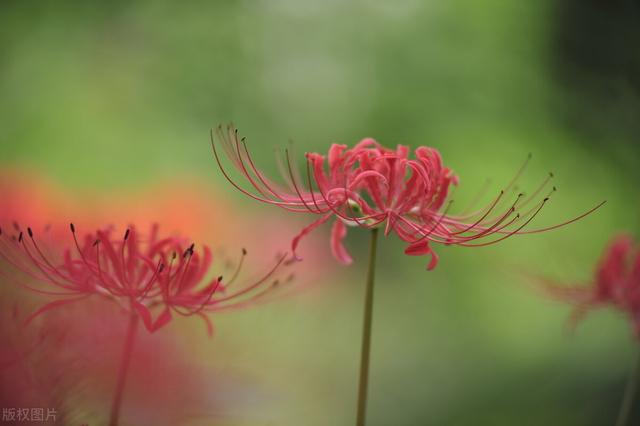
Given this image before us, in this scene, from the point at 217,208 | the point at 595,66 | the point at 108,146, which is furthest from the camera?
the point at 108,146

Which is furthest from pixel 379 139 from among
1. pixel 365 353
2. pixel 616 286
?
pixel 365 353

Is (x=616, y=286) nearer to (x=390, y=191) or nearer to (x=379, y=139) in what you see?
(x=390, y=191)

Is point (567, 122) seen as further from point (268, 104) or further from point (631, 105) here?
point (268, 104)

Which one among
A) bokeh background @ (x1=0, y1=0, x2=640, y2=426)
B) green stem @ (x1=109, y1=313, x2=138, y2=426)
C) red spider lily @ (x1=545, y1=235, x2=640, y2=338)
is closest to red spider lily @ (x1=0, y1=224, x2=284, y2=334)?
green stem @ (x1=109, y1=313, x2=138, y2=426)

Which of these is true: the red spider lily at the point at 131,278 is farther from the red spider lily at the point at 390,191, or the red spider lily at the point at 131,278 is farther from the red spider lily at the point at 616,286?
the red spider lily at the point at 616,286

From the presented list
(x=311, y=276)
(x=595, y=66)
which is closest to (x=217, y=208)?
(x=311, y=276)

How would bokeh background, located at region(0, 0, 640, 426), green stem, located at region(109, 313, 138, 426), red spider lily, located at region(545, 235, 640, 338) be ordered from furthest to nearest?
1. bokeh background, located at region(0, 0, 640, 426)
2. red spider lily, located at region(545, 235, 640, 338)
3. green stem, located at region(109, 313, 138, 426)

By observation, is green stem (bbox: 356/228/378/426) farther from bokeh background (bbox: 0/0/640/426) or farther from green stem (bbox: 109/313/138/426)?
bokeh background (bbox: 0/0/640/426)
